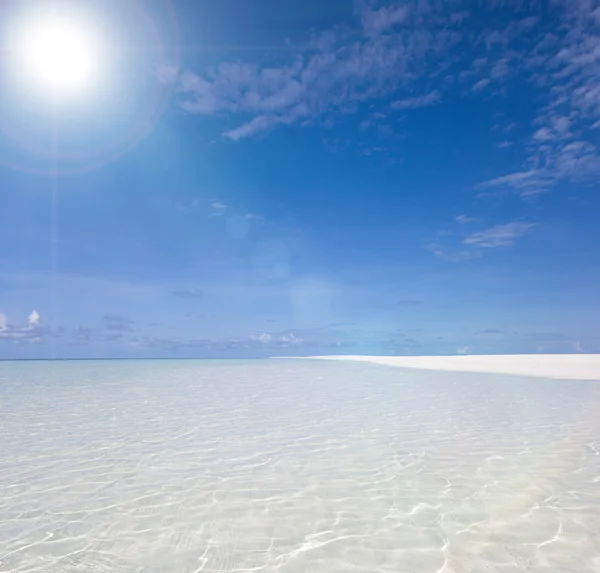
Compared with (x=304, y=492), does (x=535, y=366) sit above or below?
below

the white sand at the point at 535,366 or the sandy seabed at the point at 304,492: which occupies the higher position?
the sandy seabed at the point at 304,492

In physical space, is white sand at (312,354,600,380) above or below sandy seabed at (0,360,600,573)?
below

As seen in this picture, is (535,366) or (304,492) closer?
(304,492)

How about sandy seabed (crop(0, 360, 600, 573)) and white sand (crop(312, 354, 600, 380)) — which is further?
white sand (crop(312, 354, 600, 380))

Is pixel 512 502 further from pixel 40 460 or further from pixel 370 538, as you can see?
pixel 40 460

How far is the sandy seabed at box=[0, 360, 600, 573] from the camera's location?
14.7 feet

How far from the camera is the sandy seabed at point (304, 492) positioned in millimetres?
4480

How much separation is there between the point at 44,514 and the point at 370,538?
4.63 metres

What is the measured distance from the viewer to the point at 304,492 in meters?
6.45

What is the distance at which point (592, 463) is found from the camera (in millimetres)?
7559

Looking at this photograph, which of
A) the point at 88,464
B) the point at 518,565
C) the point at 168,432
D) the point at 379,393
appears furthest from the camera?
the point at 379,393

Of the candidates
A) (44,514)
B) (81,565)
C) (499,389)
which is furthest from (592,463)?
(499,389)

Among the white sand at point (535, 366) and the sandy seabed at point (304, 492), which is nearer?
the sandy seabed at point (304, 492)

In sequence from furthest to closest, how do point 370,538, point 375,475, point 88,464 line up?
point 88,464, point 375,475, point 370,538
